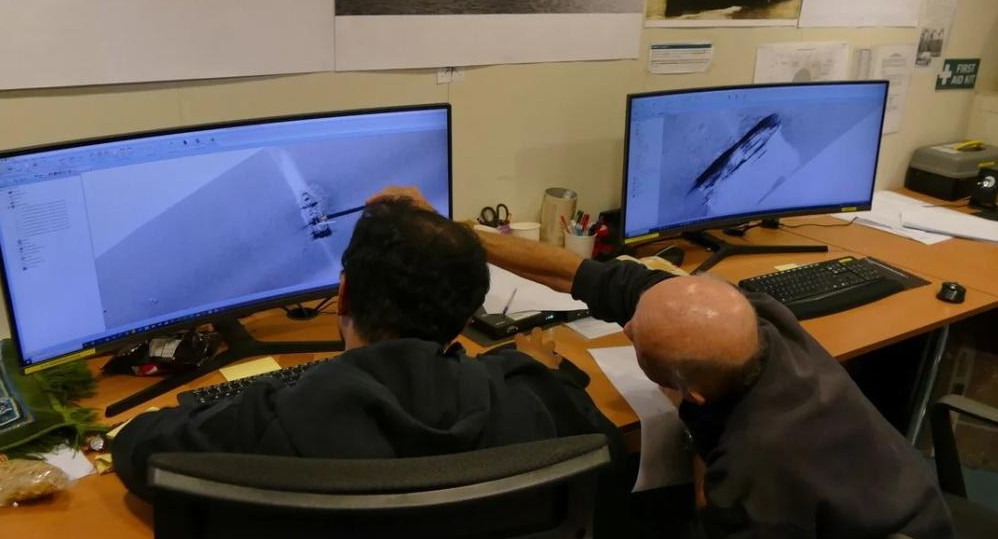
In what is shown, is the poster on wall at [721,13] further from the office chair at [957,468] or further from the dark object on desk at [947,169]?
the office chair at [957,468]

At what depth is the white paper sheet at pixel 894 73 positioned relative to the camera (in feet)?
9.05

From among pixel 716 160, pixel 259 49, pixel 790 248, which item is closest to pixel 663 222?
pixel 716 160

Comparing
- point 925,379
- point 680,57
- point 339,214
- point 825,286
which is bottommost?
point 925,379

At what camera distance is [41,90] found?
1482mm

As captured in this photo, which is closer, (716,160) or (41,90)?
(41,90)

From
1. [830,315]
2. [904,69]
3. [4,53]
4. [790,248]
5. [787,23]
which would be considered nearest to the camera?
[4,53]

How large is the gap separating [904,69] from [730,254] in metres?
1.15

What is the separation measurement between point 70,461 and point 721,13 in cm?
196

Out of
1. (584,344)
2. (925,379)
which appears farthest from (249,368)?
(925,379)

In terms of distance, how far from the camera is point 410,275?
1.07m

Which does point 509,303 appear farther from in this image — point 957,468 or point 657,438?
point 957,468

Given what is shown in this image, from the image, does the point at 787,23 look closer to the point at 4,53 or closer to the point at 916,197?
the point at 916,197

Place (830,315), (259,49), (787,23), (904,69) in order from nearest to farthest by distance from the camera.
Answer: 1. (259,49)
2. (830,315)
3. (787,23)
4. (904,69)

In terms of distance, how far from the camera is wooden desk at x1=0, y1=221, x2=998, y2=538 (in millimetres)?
1136
